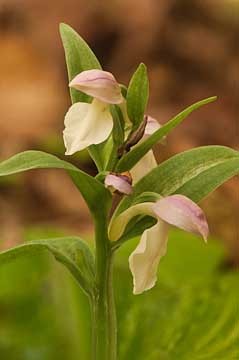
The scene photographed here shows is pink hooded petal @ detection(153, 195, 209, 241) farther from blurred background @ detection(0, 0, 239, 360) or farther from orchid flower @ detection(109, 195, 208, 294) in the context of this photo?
blurred background @ detection(0, 0, 239, 360)

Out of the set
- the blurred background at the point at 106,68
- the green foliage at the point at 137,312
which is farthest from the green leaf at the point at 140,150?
the blurred background at the point at 106,68

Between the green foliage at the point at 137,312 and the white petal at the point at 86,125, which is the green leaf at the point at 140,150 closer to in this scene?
the white petal at the point at 86,125

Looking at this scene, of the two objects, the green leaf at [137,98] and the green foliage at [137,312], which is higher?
the green leaf at [137,98]

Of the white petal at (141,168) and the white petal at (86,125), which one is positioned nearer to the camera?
the white petal at (86,125)

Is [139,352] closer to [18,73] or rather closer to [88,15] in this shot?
[18,73]

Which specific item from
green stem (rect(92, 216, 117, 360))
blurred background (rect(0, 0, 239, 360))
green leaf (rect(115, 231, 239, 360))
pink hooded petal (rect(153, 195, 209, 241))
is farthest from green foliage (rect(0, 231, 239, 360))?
blurred background (rect(0, 0, 239, 360))

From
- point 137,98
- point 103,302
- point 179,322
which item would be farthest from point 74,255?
point 179,322

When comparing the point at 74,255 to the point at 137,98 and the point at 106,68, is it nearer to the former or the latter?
the point at 137,98

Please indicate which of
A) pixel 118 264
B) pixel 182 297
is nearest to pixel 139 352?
pixel 182 297
